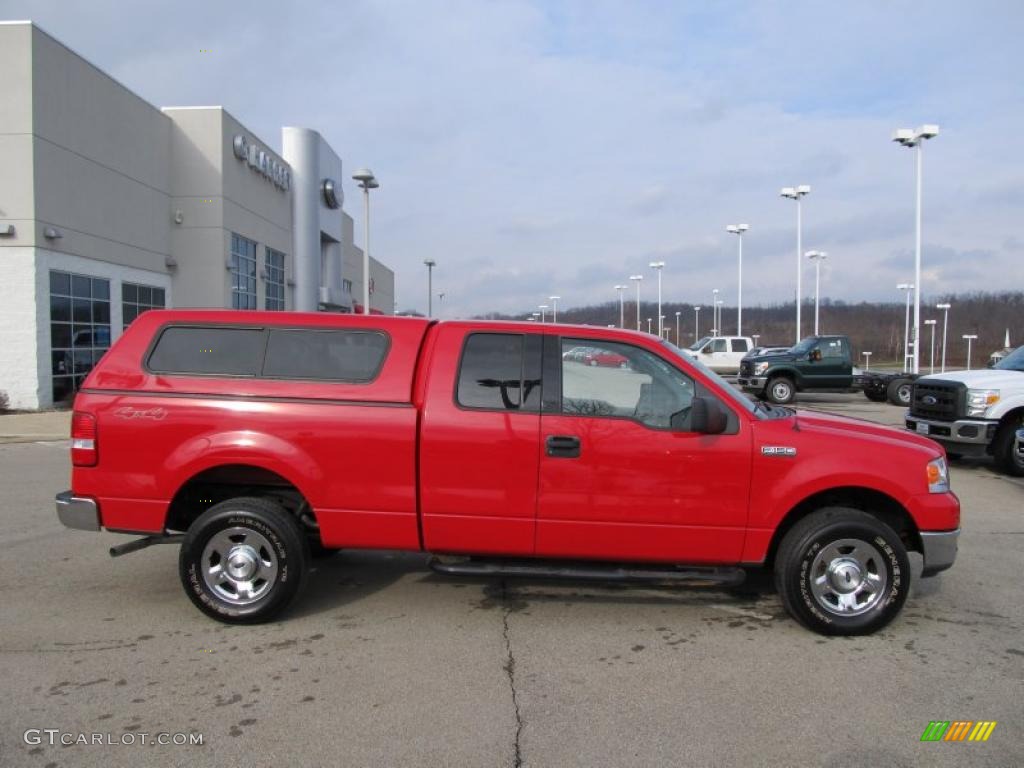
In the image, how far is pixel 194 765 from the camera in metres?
3.11

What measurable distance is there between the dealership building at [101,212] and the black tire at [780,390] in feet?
61.8

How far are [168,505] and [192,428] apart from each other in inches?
20.9

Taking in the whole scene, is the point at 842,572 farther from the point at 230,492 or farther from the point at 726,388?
the point at 230,492

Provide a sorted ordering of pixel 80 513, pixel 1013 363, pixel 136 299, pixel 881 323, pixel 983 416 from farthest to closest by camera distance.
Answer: pixel 881 323
pixel 136 299
pixel 1013 363
pixel 983 416
pixel 80 513

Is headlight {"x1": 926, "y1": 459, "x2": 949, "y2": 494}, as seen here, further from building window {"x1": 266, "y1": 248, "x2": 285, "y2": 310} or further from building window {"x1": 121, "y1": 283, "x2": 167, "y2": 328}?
building window {"x1": 266, "y1": 248, "x2": 285, "y2": 310}

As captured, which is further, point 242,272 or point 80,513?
point 242,272

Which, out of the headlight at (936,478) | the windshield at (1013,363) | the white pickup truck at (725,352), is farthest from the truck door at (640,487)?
the white pickup truck at (725,352)

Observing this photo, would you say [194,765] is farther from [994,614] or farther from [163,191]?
[163,191]

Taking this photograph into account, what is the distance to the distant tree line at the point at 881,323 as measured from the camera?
316ft

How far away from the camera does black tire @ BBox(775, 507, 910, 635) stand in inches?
174

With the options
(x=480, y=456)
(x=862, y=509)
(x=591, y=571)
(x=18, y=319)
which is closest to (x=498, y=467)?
(x=480, y=456)

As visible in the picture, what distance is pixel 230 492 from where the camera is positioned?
16.4 feet

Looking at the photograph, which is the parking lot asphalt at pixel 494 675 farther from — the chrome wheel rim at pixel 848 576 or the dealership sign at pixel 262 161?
the dealership sign at pixel 262 161

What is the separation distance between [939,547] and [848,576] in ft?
1.95
